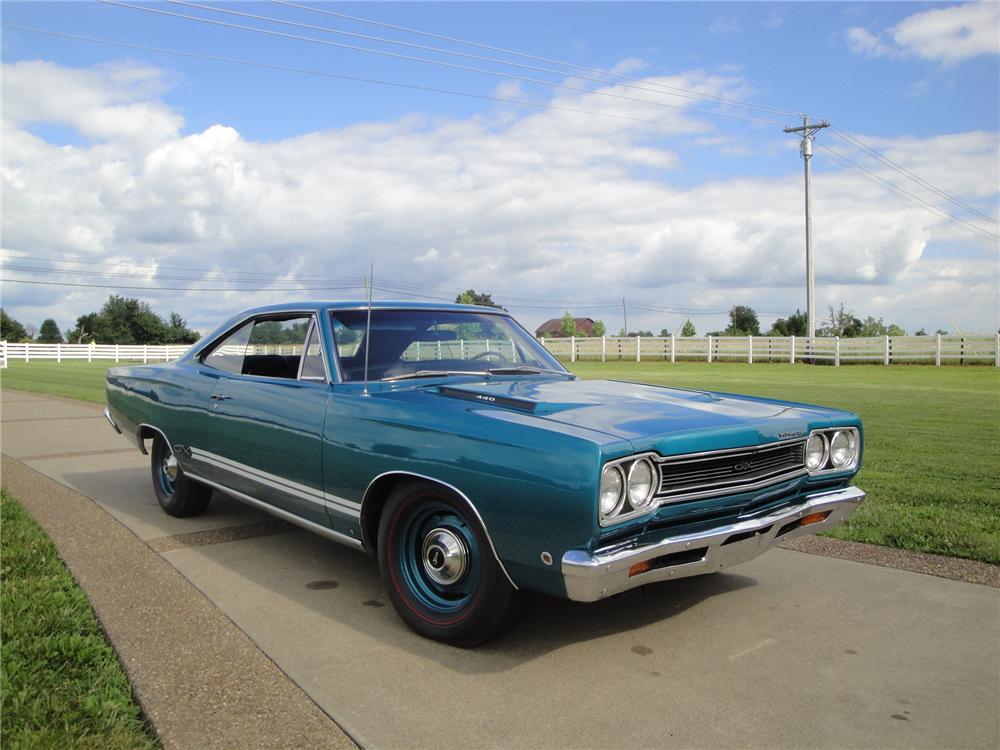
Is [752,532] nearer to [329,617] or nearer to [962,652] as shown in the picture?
[962,652]

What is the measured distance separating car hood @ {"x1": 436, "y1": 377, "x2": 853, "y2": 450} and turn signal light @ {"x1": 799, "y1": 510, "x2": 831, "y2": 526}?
409 mm

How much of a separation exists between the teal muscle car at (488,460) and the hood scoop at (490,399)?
2cm

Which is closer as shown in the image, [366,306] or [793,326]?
[366,306]

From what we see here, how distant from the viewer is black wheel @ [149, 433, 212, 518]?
5.65m

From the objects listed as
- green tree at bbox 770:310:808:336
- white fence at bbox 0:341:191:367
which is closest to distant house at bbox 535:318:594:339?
green tree at bbox 770:310:808:336

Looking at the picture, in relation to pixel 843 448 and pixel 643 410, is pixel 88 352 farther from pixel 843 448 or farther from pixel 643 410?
pixel 843 448

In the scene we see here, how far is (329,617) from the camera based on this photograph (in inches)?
150

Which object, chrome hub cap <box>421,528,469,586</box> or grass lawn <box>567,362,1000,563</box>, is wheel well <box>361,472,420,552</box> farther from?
grass lawn <box>567,362,1000,563</box>

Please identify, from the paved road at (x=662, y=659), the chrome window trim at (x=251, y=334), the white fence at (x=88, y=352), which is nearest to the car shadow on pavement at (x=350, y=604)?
the paved road at (x=662, y=659)

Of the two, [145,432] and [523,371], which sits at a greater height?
[523,371]

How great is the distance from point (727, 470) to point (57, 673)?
2.76m

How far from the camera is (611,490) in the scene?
116 inches

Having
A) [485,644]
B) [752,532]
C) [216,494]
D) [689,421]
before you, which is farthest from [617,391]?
[216,494]

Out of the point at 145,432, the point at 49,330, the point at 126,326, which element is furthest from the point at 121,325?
the point at 145,432
